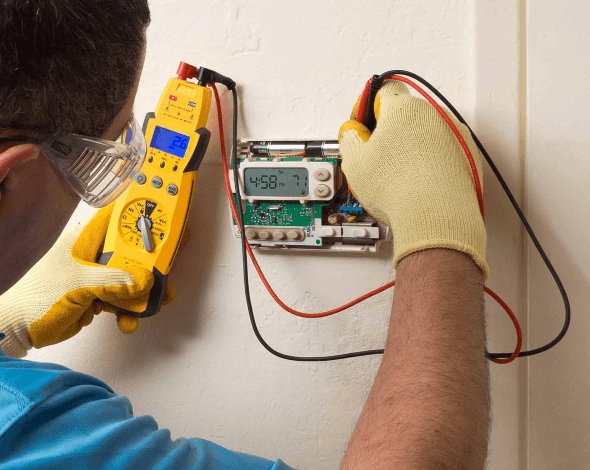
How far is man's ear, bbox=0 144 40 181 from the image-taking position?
0.45 meters

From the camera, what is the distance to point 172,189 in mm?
893

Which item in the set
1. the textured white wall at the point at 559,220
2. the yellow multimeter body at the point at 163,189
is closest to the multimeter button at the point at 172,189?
the yellow multimeter body at the point at 163,189

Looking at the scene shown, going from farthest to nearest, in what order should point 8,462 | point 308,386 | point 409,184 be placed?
point 308,386, point 409,184, point 8,462

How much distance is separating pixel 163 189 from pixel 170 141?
9cm

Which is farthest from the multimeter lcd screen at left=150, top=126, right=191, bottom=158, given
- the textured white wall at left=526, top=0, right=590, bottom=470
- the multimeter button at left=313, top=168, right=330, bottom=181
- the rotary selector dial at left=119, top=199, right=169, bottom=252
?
the textured white wall at left=526, top=0, right=590, bottom=470

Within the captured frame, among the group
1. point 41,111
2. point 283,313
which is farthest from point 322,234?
point 41,111

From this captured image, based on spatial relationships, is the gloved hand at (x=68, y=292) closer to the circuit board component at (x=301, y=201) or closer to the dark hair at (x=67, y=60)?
the circuit board component at (x=301, y=201)

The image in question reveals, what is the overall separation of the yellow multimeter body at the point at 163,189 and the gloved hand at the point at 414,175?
288 millimetres

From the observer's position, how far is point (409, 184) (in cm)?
69

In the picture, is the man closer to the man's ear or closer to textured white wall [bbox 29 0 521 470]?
the man's ear

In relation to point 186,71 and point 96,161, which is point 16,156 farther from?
point 186,71

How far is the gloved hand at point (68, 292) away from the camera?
902 mm

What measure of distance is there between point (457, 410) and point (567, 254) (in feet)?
1.32

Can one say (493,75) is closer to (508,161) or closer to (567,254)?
(508,161)
